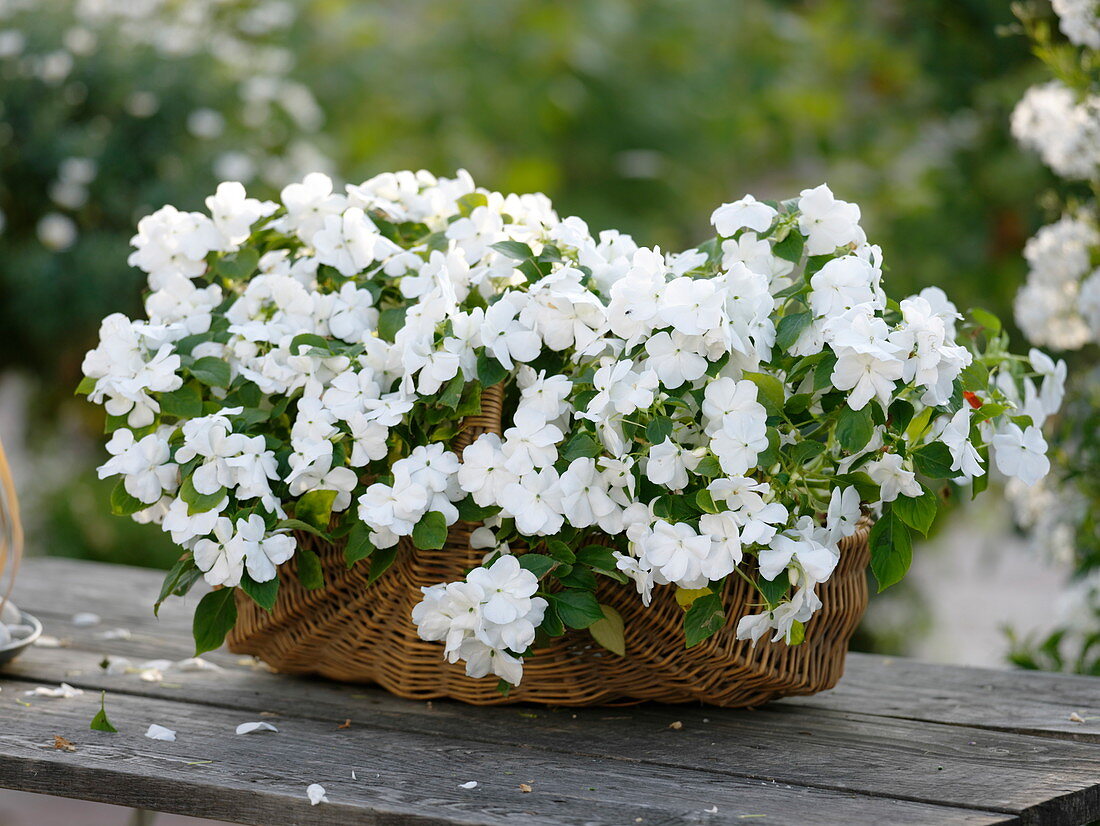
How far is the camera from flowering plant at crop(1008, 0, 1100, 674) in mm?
1781

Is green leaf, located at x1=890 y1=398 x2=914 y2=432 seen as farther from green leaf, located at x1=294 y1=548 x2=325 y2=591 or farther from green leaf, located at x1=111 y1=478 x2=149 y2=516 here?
green leaf, located at x1=111 y1=478 x2=149 y2=516

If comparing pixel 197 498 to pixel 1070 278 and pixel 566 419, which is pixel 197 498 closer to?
pixel 566 419

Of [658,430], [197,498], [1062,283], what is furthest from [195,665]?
[1062,283]

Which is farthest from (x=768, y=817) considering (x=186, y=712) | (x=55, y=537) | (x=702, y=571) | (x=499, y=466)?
(x=55, y=537)

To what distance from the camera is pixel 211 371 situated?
1272 mm

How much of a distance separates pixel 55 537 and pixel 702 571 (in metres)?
2.95

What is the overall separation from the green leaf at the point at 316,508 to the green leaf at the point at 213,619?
112 millimetres

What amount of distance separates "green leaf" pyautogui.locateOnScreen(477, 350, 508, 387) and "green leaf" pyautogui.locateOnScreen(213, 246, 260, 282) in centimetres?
33

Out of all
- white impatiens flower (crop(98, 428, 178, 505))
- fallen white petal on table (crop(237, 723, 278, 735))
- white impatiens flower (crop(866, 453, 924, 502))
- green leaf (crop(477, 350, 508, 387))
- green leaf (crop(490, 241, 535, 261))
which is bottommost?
fallen white petal on table (crop(237, 723, 278, 735))

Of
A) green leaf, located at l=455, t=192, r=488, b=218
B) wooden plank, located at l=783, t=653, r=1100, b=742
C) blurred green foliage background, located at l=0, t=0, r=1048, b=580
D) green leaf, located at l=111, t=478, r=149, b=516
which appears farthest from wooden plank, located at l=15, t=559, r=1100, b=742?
blurred green foliage background, located at l=0, t=0, r=1048, b=580

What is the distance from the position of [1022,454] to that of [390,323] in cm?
62

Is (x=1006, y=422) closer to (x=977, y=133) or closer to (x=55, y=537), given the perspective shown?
(x=977, y=133)

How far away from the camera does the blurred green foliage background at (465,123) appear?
308 cm

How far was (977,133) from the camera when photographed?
3152 millimetres
